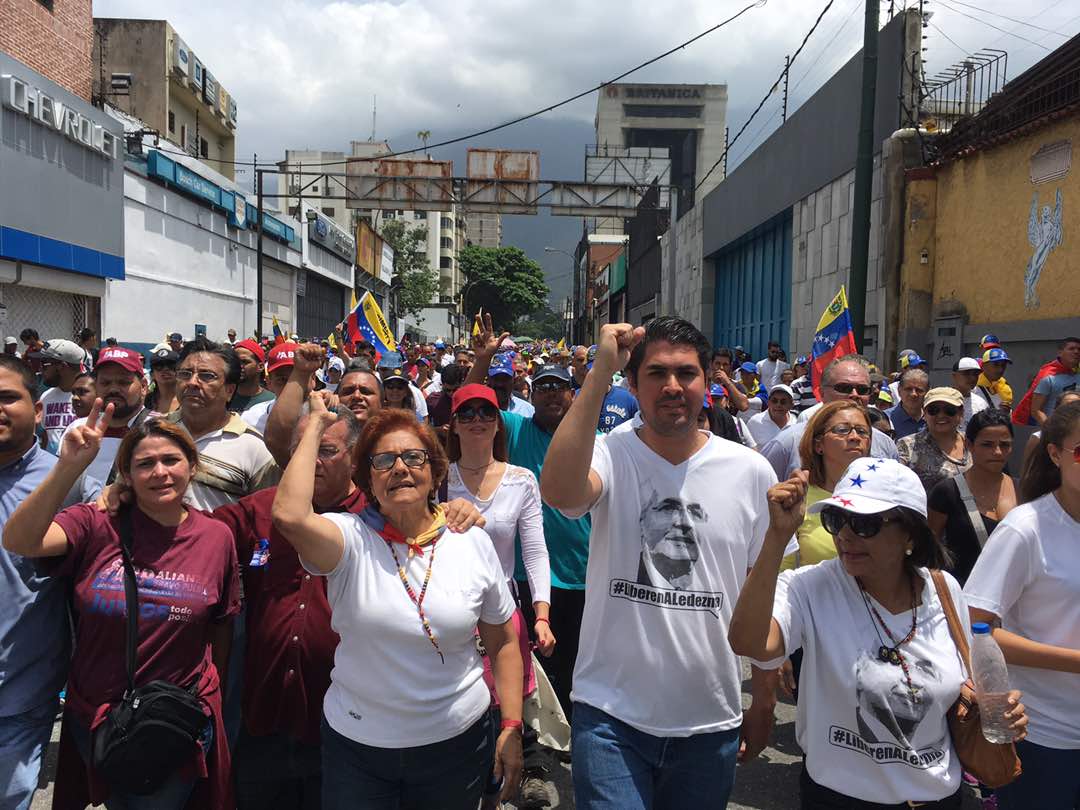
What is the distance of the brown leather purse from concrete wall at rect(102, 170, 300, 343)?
2282cm

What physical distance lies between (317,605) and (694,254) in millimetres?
28015

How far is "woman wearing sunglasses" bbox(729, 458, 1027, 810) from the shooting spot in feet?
8.07

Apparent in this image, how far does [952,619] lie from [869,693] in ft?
1.17

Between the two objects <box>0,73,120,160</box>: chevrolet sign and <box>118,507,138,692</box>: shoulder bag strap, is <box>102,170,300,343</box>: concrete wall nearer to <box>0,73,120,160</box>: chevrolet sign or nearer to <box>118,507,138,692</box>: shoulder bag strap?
<box>0,73,120,160</box>: chevrolet sign

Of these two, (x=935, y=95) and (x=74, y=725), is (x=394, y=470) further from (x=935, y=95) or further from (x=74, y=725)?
(x=935, y=95)

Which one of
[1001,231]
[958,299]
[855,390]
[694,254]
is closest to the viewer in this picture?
[855,390]

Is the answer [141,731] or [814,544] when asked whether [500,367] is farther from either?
[141,731]

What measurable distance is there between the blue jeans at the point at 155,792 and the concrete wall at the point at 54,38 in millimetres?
19707

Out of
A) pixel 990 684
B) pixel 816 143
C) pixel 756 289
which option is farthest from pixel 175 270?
pixel 990 684

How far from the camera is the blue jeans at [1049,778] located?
282 cm

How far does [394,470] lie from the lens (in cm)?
289

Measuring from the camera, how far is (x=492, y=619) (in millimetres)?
2990

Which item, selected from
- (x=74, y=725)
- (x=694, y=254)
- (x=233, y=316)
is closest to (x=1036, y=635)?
(x=74, y=725)

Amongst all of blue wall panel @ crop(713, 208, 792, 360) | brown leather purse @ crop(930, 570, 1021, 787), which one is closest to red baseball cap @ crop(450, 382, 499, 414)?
brown leather purse @ crop(930, 570, 1021, 787)
